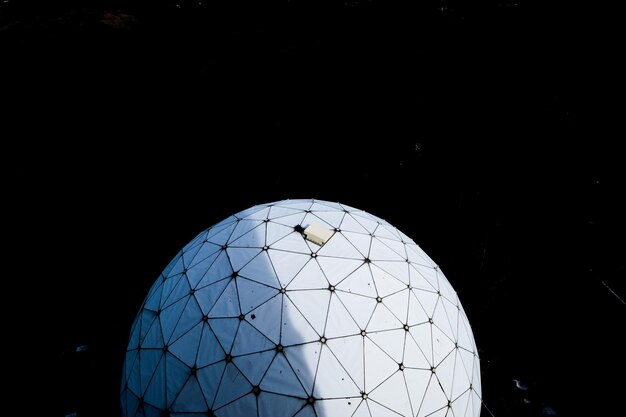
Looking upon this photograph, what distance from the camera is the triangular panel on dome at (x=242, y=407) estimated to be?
111 inches

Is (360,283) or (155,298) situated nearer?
(360,283)

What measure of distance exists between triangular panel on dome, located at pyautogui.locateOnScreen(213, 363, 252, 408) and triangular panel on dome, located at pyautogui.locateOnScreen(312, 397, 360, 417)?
74 centimetres

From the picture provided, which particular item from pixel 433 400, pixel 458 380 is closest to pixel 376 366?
pixel 433 400

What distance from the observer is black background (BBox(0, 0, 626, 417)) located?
5.82 metres

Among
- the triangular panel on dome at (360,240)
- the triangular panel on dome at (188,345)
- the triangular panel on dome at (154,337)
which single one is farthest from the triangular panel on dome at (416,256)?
Result: the triangular panel on dome at (154,337)

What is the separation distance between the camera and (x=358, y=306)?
3.27 m

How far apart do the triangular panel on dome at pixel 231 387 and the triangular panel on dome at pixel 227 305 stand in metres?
0.51

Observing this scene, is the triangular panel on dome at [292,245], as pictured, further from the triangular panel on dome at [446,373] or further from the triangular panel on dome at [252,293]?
the triangular panel on dome at [446,373]

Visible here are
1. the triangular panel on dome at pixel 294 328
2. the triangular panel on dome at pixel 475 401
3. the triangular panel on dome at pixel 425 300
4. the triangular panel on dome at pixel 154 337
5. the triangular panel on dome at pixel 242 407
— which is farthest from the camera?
the triangular panel on dome at pixel 475 401

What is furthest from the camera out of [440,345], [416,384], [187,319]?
[440,345]

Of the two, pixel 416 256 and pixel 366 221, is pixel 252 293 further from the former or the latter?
pixel 416 256

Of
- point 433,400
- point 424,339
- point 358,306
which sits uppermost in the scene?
Answer: point 358,306

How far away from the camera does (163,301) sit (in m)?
3.64

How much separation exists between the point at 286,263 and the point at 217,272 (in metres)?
0.87
